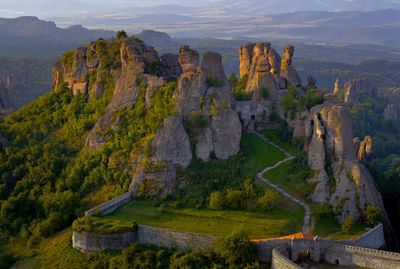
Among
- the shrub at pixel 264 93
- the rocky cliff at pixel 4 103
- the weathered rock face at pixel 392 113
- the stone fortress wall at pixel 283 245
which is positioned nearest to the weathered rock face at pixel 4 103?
the rocky cliff at pixel 4 103

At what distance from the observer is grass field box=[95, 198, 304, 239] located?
31453 millimetres

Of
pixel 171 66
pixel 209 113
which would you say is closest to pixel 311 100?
pixel 209 113

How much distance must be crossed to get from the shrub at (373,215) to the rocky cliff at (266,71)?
13910 millimetres

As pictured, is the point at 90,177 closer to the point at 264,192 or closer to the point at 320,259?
the point at 264,192

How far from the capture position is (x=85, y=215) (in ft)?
112

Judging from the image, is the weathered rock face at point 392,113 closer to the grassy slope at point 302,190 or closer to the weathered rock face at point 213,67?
the grassy slope at point 302,190

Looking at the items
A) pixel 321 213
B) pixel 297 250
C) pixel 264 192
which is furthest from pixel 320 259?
pixel 264 192

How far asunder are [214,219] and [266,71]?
697 inches

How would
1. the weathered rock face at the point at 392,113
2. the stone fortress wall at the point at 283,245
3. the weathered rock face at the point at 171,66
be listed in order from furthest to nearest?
1. the weathered rock face at the point at 392,113
2. the weathered rock face at the point at 171,66
3. the stone fortress wall at the point at 283,245

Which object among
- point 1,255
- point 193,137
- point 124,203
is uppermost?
point 193,137

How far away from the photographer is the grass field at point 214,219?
31.5 meters

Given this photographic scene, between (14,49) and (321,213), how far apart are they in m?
132

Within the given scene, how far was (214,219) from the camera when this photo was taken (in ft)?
108

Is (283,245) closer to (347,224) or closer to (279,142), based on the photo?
(347,224)
